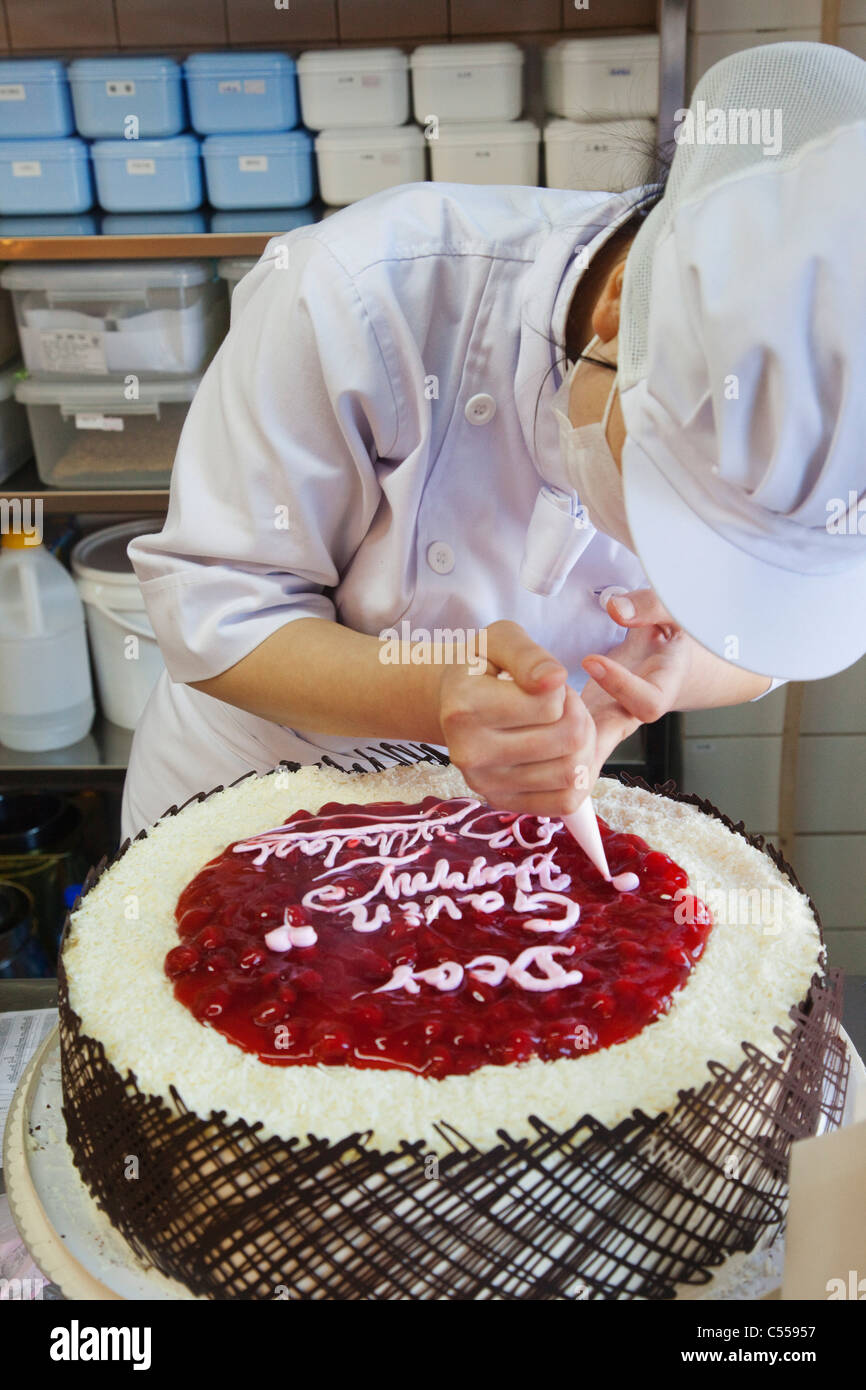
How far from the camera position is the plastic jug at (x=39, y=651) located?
103 inches

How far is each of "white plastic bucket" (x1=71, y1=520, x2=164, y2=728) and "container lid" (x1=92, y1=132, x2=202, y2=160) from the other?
819 mm

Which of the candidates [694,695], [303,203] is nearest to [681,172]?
[694,695]

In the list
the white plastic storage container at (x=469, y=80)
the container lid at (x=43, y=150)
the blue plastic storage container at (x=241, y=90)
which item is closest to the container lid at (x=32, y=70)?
the container lid at (x=43, y=150)

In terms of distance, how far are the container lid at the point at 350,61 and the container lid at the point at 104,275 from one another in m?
0.44

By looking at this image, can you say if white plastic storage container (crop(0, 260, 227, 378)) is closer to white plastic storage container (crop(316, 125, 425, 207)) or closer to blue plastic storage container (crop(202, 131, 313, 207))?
blue plastic storage container (crop(202, 131, 313, 207))

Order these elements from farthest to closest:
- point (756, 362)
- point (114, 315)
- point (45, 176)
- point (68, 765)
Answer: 1. point (68, 765)
2. point (114, 315)
3. point (45, 176)
4. point (756, 362)

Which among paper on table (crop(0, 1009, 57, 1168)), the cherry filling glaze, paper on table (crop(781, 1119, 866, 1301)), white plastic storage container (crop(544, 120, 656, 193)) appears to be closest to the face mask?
the cherry filling glaze

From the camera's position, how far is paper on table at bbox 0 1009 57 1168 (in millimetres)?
1265

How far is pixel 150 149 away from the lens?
2348 millimetres

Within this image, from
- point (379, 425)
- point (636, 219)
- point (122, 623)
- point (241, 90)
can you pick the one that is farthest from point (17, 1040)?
point (241, 90)

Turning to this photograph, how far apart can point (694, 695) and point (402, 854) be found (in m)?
0.40

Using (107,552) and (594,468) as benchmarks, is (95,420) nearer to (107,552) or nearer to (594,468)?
(107,552)

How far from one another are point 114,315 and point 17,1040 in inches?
A: 64.1

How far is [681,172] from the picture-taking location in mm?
860
